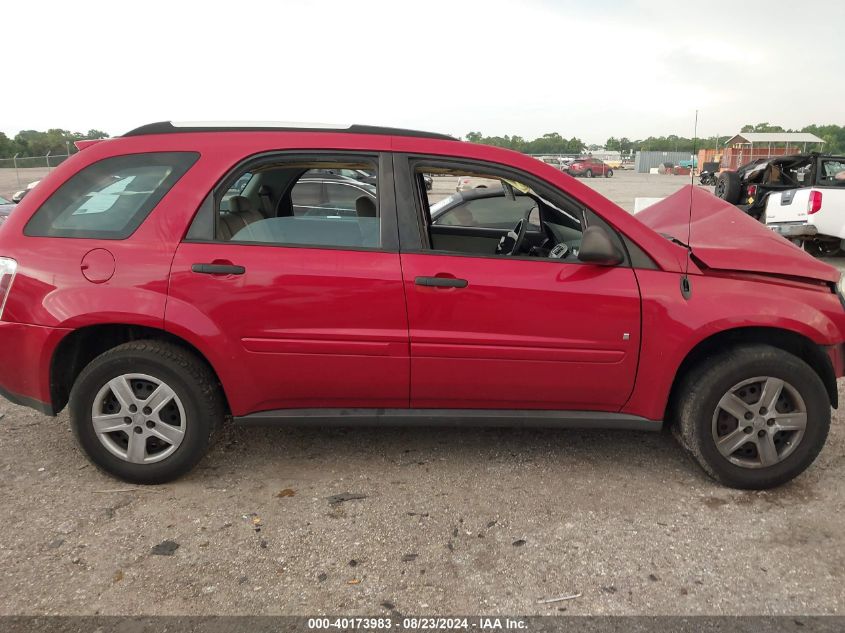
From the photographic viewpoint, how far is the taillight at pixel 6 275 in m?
3.11

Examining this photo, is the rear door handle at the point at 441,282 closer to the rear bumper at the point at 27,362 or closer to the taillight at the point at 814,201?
the rear bumper at the point at 27,362

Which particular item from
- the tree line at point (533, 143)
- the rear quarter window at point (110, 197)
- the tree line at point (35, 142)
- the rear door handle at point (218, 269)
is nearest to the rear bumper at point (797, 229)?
the rear door handle at point (218, 269)

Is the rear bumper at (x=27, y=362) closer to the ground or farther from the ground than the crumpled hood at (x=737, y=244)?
closer to the ground

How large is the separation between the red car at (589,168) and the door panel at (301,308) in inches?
1657

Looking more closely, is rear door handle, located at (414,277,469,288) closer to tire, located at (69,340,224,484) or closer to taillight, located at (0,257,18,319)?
tire, located at (69,340,224,484)

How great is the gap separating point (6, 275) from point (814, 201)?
10.4 metres

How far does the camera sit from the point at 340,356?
3.13 m

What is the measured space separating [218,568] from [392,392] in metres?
1.11

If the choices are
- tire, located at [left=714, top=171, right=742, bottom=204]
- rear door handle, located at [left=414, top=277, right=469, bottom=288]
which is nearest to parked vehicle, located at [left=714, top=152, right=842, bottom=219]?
tire, located at [left=714, top=171, right=742, bottom=204]

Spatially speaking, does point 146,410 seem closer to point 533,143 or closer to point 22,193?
point 22,193

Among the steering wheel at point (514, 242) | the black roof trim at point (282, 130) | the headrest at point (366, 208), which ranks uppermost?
the black roof trim at point (282, 130)

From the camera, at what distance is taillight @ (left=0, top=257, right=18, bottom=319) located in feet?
10.2

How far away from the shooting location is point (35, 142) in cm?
4991

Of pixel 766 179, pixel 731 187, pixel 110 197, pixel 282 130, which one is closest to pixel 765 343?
pixel 282 130
